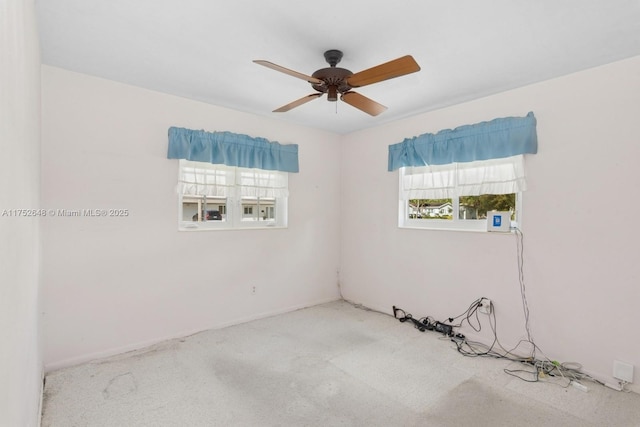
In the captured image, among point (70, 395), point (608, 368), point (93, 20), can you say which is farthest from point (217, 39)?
point (608, 368)

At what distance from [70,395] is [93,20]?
245cm

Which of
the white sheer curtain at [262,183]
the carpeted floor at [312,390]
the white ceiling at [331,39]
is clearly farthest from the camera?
Result: the white sheer curtain at [262,183]

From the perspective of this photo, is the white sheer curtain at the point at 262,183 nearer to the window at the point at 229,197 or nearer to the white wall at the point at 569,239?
the window at the point at 229,197

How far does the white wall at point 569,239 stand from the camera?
2281 mm

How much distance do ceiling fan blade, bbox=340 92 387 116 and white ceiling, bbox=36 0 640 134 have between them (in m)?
0.25

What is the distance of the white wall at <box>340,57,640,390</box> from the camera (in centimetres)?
228

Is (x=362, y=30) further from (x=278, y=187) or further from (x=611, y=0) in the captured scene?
(x=278, y=187)

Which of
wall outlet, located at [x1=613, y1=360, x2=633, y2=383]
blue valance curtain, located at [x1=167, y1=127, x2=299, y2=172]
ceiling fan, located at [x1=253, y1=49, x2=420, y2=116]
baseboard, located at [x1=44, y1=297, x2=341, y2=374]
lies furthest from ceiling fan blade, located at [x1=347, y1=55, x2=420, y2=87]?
baseboard, located at [x1=44, y1=297, x2=341, y2=374]

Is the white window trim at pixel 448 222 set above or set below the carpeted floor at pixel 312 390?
above

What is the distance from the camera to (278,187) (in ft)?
12.7

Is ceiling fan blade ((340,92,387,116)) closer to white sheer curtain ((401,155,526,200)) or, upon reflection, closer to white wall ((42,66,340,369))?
white sheer curtain ((401,155,526,200))

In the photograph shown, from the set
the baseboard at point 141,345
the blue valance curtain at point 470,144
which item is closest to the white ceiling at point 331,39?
the blue valance curtain at point 470,144

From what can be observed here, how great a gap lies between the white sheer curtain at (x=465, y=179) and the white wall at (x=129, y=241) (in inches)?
66.7

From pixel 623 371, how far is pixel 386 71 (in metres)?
2.71
